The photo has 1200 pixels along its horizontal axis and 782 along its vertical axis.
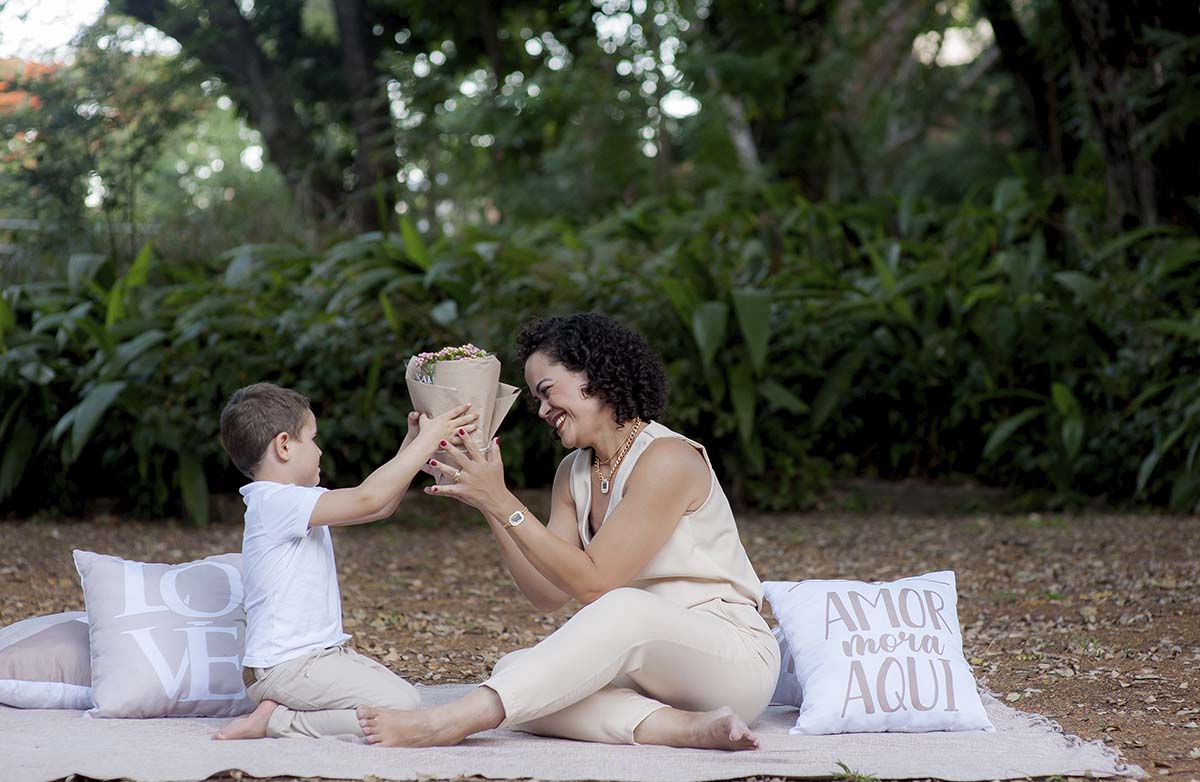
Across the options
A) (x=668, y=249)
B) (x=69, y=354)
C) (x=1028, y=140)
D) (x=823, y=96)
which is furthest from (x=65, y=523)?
(x=1028, y=140)

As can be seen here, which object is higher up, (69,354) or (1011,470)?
(69,354)

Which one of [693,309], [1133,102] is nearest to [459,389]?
[693,309]

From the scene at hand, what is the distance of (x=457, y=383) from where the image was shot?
8.68 feet

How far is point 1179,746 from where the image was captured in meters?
2.68

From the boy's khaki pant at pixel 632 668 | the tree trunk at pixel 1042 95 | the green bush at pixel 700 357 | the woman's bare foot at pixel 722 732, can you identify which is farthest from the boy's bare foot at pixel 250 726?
the tree trunk at pixel 1042 95

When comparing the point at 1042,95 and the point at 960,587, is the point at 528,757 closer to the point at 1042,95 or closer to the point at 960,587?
the point at 960,587

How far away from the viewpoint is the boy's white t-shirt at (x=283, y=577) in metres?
2.62

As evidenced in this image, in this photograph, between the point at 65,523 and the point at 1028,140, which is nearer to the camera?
the point at 65,523

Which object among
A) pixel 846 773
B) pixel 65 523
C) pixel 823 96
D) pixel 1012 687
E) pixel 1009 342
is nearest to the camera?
pixel 846 773

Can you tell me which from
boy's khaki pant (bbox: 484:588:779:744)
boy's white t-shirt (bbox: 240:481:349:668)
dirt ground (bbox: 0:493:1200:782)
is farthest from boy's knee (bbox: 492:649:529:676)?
dirt ground (bbox: 0:493:1200:782)

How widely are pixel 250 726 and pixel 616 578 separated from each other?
81 cm

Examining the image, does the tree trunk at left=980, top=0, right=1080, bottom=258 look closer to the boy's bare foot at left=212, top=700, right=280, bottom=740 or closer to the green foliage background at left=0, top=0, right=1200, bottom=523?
the green foliage background at left=0, top=0, right=1200, bottom=523

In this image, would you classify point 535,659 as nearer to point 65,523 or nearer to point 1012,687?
point 1012,687

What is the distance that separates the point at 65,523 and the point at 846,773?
451 centimetres
